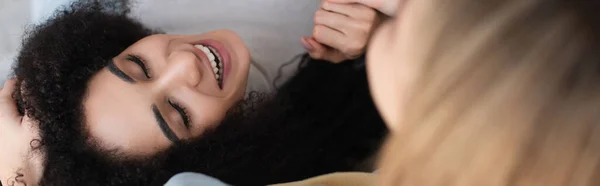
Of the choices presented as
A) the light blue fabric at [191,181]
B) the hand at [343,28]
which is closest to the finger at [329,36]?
the hand at [343,28]

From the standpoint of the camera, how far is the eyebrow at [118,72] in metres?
0.77

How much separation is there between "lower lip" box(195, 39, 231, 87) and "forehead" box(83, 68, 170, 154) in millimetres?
→ 142

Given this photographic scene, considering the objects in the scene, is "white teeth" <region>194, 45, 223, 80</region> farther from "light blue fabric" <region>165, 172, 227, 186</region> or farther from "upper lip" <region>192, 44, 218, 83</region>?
"light blue fabric" <region>165, 172, 227, 186</region>

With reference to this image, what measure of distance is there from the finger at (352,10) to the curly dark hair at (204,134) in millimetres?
162

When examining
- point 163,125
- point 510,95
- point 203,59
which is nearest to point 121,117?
point 163,125

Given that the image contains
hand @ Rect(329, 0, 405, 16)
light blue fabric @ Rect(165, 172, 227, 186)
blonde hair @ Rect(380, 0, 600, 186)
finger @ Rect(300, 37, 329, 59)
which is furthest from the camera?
finger @ Rect(300, 37, 329, 59)

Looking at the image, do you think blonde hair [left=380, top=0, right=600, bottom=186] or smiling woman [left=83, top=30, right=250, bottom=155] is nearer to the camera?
blonde hair [left=380, top=0, right=600, bottom=186]

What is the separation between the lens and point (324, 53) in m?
0.92

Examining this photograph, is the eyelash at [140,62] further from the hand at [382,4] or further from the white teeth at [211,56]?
the hand at [382,4]

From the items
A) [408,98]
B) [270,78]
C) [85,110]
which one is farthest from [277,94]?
[408,98]

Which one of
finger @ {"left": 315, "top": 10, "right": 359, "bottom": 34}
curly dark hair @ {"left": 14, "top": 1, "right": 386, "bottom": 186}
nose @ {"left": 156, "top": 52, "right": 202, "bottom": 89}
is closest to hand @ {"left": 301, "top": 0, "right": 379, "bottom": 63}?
finger @ {"left": 315, "top": 10, "right": 359, "bottom": 34}

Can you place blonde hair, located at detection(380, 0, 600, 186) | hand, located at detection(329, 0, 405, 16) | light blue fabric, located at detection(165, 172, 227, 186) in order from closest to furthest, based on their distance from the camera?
blonde hair, located at detection(380, 0, 600, 186)
light blue fabric, located at detection(165, 172, 227, 186)
hand, located at detection(329, 0, 405, 16)

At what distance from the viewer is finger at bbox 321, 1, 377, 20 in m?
0.82

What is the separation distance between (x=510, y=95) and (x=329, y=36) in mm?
569
